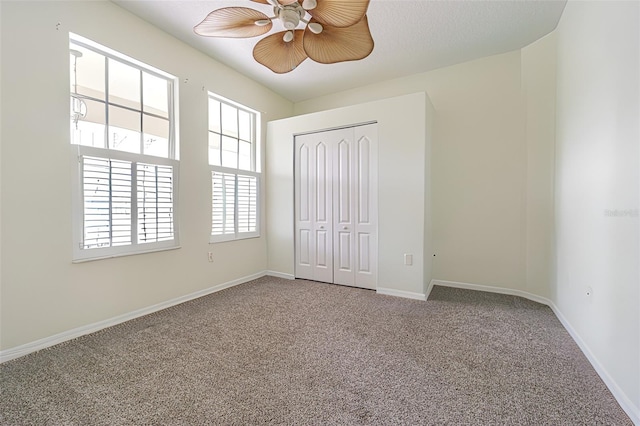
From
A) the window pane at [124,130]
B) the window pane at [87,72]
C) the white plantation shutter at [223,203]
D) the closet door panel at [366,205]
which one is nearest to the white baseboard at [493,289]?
the closet door panel at [366,205]

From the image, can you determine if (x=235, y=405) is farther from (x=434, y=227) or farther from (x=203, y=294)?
(x=434, y=227)

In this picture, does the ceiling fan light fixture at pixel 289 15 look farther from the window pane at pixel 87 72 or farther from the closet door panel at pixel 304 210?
the closet door panel at pixel 304 210

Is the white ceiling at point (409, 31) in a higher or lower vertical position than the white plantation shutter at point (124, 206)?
higher

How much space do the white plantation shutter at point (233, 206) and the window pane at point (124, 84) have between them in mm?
1155

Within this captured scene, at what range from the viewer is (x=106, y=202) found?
8.13 ft

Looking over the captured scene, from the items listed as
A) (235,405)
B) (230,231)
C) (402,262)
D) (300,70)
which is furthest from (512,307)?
(300,70)

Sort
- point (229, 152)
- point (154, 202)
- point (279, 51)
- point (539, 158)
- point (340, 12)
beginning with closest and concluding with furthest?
point (340, 12) < point (279, 51) < point (154, 202) < point (539, 158) < point (229, 152)


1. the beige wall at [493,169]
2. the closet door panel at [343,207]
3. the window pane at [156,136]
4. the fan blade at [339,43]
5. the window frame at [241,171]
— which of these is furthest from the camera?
the closet door panel at [343,207]

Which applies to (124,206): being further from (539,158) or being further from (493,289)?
(539,158)

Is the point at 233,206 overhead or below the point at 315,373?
overhead

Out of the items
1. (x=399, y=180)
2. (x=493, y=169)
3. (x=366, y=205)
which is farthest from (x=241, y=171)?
(x=493, y=169)

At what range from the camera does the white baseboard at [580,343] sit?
1447mm

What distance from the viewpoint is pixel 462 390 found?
1.62 meters

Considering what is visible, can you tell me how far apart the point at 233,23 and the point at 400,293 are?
3.20 meters
